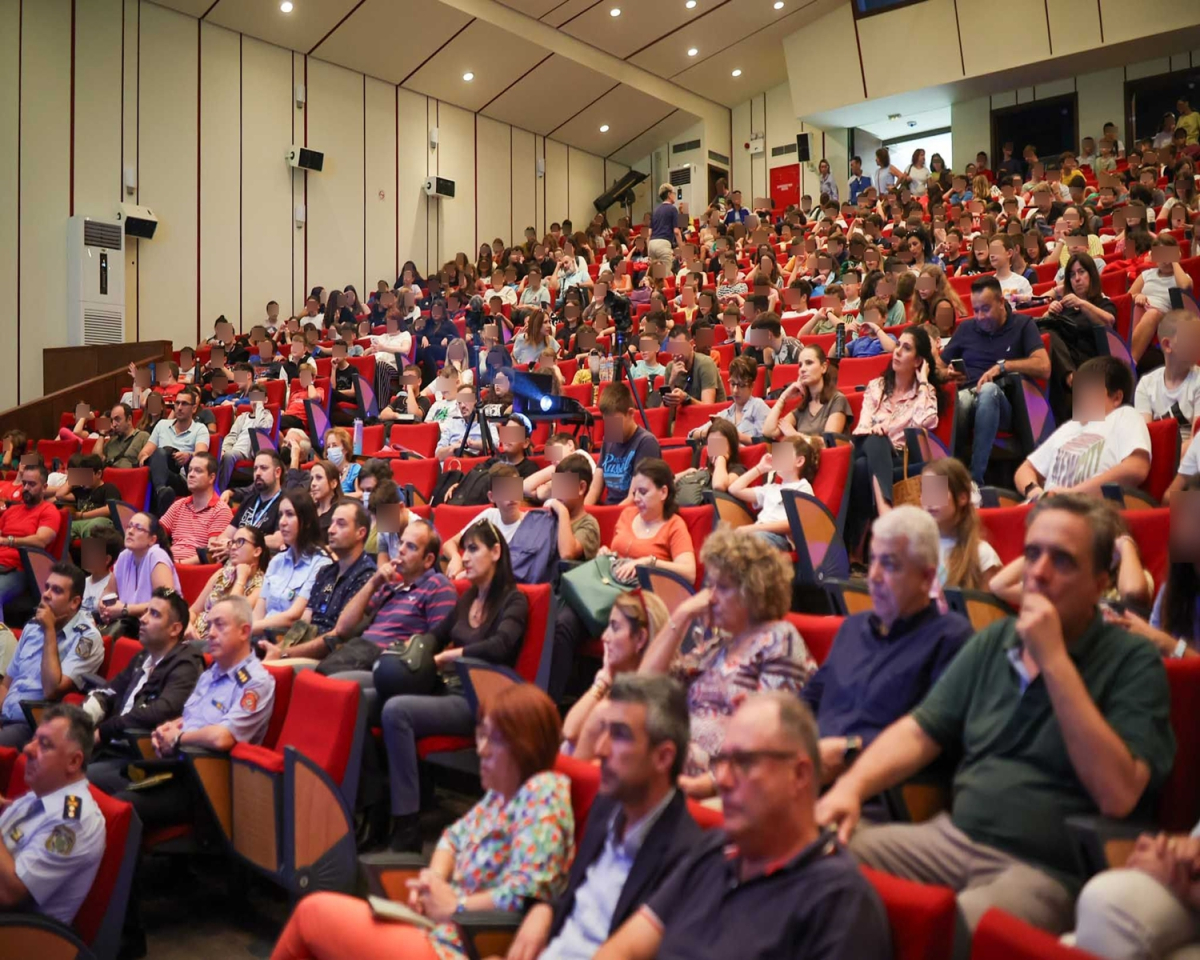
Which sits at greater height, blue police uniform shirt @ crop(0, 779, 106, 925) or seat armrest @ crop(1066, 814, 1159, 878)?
seat armrest @ crop(1066, 814, 1159, 878)

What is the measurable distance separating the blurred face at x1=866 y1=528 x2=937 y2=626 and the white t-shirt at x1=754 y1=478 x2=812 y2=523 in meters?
1.50

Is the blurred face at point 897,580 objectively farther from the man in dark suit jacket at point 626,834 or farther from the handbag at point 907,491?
the handbag at point 907,491

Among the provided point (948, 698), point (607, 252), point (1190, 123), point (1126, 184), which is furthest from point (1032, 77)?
point (948, 698)

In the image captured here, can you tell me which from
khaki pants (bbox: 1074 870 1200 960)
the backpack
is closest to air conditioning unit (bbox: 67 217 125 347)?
the backpack

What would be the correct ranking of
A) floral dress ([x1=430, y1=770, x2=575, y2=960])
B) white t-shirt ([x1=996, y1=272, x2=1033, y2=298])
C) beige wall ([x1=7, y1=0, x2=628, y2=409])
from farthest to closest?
1. beige wall ([x1=7, y1=0, x2=628, y2=409])
2. white t-shirt ([x1=996, y1=272, x2=1033, y2=298])
3. floral dress ([x1=430, y1=770, x2=575, y2=960])

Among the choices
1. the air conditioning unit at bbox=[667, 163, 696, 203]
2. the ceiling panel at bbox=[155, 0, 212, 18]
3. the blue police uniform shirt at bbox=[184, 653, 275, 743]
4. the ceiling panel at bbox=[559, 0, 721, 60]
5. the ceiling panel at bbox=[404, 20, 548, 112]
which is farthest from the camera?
the air conditioning unit at bbox=[667, 163, 696, 203]

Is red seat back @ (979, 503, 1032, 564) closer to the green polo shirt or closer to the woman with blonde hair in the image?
the woman with blonde hair

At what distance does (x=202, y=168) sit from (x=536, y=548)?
7602 millimetres

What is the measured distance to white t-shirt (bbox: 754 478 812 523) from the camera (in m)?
3.21

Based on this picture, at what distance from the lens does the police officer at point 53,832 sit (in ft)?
6.89

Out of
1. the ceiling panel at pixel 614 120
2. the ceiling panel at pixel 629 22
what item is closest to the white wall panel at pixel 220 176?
the ceiling panel at pixel 629 22

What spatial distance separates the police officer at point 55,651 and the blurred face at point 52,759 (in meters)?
1.10

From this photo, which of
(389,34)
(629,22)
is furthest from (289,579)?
(629,22)

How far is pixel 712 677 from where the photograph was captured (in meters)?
1.88
